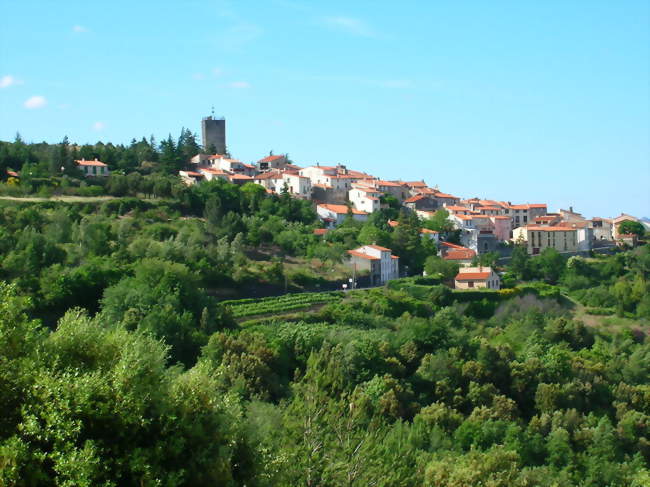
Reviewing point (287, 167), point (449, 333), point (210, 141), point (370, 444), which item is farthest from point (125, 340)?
point (210, 141)

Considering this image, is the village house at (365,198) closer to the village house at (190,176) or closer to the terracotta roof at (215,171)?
the terracotta roof at (215,171)

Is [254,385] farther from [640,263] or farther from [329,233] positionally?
[640,263]

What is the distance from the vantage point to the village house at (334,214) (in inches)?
2229

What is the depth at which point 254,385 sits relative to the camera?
79.2 ft

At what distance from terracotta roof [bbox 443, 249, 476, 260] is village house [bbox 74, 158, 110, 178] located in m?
23.3

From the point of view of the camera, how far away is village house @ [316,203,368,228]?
5662 cm

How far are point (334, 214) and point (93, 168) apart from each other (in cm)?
1670

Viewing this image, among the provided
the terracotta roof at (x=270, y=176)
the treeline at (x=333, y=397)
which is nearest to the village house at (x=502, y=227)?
the terracotta roof at (x=270, y=176)

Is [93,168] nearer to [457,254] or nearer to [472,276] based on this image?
[457,254]

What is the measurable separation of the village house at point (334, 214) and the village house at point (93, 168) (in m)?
14.9

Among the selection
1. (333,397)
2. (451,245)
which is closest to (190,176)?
(451,245)

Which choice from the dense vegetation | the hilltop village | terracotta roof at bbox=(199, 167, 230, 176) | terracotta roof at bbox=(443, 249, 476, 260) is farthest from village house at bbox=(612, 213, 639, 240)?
terracotta roof at bbox=(199, 167, 230, 176)

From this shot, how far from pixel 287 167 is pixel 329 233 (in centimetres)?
2337

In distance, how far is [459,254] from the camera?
178 feet
